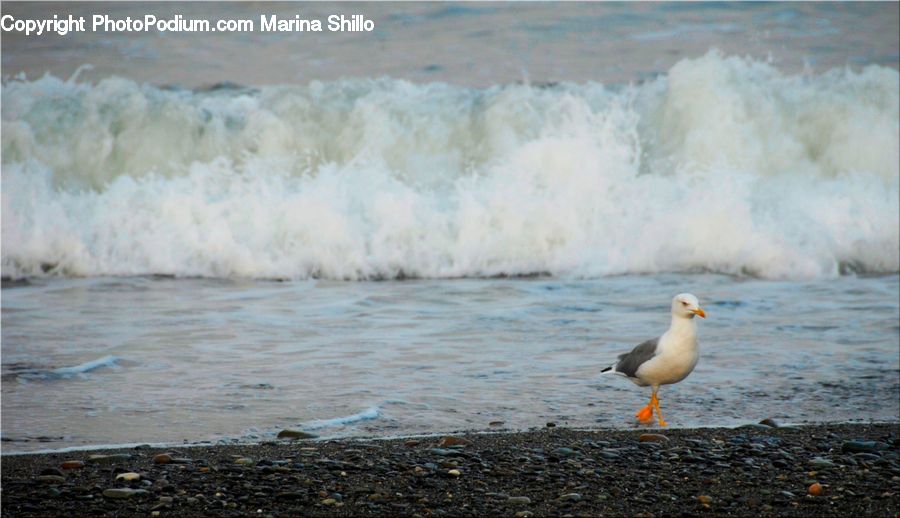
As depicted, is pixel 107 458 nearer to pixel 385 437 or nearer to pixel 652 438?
pixel 385 437

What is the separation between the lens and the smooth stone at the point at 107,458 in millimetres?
4547

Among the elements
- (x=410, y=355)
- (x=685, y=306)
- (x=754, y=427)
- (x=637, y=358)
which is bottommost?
(x=754, y=427)

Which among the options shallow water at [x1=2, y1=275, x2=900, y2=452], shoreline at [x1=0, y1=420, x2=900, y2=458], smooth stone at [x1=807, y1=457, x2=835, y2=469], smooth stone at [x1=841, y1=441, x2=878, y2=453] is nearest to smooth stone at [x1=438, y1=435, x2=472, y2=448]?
shoreline at [x1=0, y1=420, x2=900, y2=458]

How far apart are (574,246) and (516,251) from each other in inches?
22.7

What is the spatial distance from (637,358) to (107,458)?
2.60 m

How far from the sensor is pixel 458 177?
40.8 ft

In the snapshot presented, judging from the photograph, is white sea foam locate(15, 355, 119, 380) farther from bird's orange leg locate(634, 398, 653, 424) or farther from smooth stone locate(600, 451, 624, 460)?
smooth stone locate(600, 451, 624, 460)

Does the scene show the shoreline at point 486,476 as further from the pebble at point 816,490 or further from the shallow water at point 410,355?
the shallow water at point 410,355

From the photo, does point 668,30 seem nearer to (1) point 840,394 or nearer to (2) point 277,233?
(2) point 277,233

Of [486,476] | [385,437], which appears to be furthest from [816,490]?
[385,437]

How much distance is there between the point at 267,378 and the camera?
633 centimetres

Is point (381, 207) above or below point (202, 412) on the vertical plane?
above

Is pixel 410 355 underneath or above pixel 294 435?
above

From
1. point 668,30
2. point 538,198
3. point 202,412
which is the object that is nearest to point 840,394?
point 202,412
